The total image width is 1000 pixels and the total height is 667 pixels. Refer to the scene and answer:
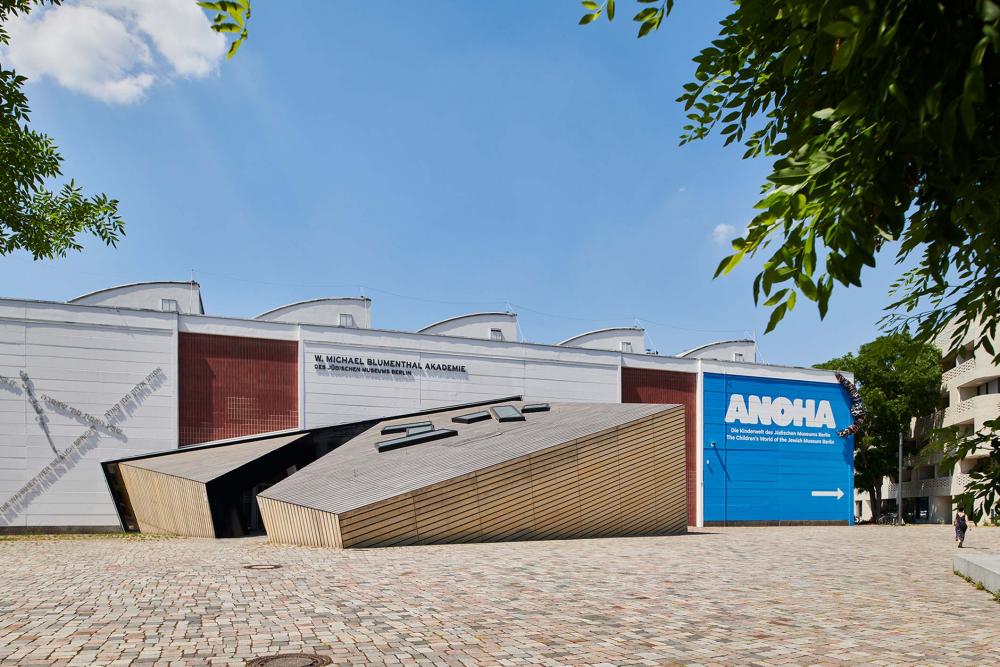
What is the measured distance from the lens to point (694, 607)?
9.90 metres

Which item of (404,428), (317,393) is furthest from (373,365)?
(404,428)

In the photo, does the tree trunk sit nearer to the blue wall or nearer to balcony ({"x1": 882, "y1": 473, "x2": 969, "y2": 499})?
balcony ({"x1": 882, "y1": 473, "x2": 969, "y2": 499})

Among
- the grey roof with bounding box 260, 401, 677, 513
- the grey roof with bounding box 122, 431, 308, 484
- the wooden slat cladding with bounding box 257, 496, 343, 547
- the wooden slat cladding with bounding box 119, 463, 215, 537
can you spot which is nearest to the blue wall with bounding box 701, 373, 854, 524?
the grey roof with bounding box 260, 401, 677, 513

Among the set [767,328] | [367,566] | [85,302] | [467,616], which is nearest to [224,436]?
[85,302]

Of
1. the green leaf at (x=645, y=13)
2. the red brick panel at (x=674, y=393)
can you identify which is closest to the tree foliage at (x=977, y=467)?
the green leaf at (x=645, y=13)

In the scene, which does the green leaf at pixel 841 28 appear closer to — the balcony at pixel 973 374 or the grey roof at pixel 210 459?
the grey roof at pixel 210 459

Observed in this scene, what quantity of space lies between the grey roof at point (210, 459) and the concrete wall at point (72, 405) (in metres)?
2.12

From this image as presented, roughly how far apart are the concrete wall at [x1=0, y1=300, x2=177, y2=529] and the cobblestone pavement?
1368 cm

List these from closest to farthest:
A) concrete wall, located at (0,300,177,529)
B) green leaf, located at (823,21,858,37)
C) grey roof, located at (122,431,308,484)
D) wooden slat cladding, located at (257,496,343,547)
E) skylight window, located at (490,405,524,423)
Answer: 1. green leaf, located at (823,21,858,37)
2. wooden slat cladding, located at (257,496,343,547)
3. grey roof, located at (122,431,308,484)
4. skylight window, located at (490,405,524,423)
5. concrete wall, located at (0,300,177,529)

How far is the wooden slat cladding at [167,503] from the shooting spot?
72.0 ft

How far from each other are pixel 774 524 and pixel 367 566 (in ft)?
101

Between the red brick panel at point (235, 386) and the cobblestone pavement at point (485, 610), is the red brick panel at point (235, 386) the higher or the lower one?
the higher one

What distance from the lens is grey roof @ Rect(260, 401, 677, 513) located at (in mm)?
17828

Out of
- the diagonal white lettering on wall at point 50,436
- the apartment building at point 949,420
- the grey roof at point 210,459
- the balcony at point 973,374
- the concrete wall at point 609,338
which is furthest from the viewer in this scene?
the balcony at point 973,374
